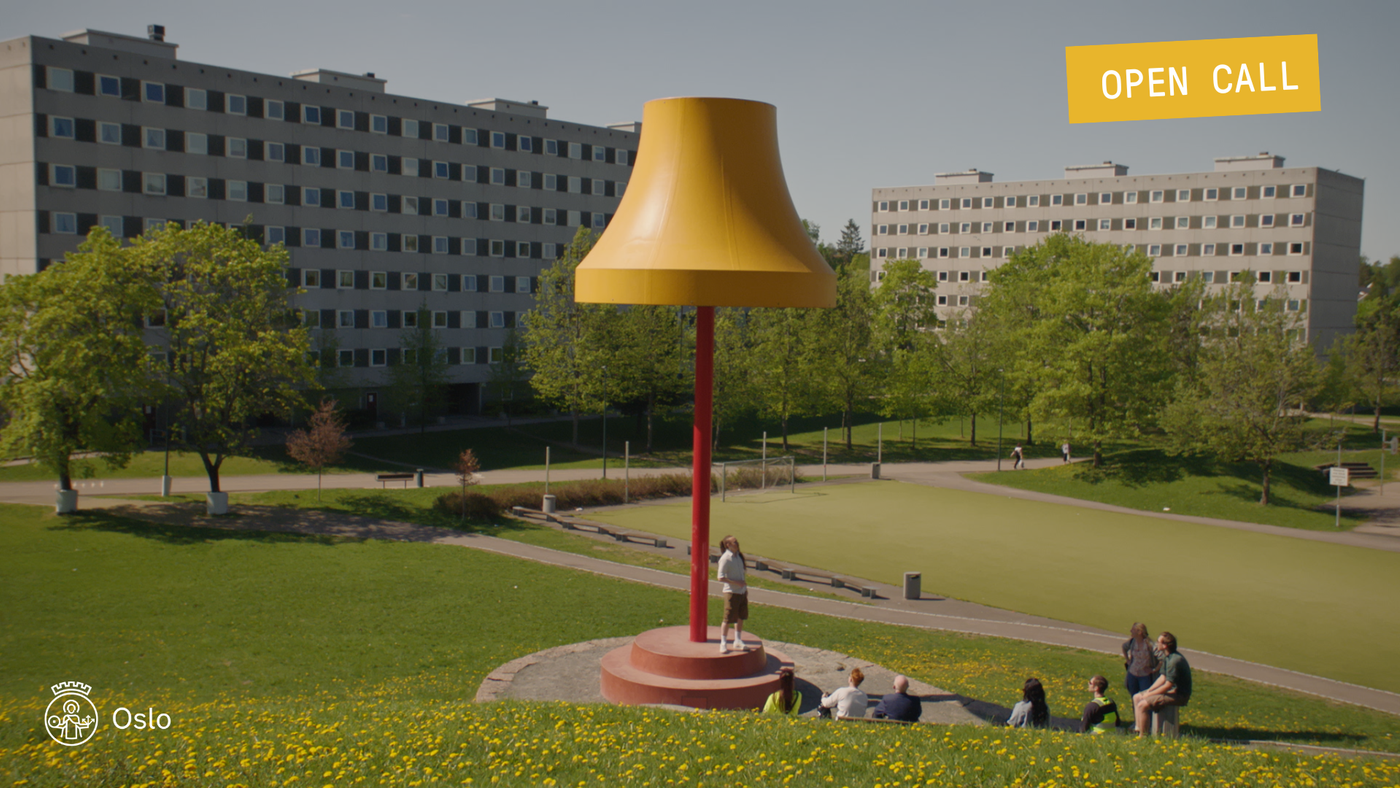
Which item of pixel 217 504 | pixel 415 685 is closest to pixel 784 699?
pixel 415 685

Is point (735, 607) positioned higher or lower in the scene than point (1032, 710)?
higher

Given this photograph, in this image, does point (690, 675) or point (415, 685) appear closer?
point (690, 675)

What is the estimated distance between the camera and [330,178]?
60531mm

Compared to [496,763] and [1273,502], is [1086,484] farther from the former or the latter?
[496,763]

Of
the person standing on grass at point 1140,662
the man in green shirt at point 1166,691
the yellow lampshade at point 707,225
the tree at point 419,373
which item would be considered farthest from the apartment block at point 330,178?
the man in green shirt at point 1166,691

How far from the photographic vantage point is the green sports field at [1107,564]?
23625 millimetres

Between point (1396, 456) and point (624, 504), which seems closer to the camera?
point (624, 504)

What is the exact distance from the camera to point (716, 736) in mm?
10992

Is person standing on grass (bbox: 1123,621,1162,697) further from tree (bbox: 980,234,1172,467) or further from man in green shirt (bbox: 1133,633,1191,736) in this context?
tree (bbox: 980,234,1172,467)

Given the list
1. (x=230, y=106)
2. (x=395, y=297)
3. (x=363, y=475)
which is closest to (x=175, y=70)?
(x=230, y=106)

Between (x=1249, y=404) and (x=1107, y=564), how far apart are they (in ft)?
61.9

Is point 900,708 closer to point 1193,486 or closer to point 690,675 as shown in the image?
point 690,675

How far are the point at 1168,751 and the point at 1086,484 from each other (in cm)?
4131

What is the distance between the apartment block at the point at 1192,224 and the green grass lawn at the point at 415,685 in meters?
63.3
